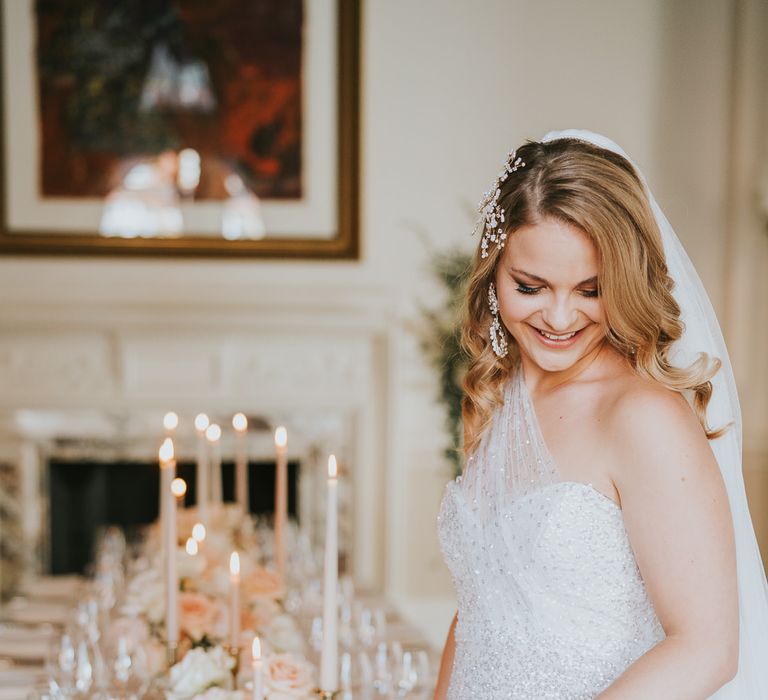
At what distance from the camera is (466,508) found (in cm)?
169

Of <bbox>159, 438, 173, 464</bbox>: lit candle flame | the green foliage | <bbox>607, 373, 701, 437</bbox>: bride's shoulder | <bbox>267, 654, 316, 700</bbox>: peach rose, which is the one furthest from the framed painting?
<bbox>607, 373, 701, 437</bbox>: bride's shoulder

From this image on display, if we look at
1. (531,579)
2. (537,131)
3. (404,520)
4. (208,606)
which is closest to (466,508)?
(531,579)

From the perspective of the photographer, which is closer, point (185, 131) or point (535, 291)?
point (535, 291)

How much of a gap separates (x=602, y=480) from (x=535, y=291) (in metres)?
0.33

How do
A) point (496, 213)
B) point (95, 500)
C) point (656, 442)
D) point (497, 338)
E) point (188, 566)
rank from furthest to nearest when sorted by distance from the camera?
point (95, 500)
point (188, 566)
point (497, 338)
point (496, 213)
point (656, 442)

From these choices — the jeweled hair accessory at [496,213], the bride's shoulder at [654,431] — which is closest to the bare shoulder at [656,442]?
the bride's shoulder at [654,431]

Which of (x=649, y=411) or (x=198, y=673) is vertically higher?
(x=649, y=411)

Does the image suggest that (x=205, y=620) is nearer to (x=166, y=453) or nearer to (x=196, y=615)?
(x=196, y=615)

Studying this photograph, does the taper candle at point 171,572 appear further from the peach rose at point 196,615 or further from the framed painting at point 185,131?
the framed painting at point 185,131

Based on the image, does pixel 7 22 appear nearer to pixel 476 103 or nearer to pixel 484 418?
pixel 476 103

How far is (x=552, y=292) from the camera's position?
1493 millimetres

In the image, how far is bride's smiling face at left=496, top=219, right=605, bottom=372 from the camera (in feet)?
4.77

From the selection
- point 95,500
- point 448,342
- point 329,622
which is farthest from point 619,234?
point 95,500

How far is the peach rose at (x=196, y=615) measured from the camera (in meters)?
2.02
